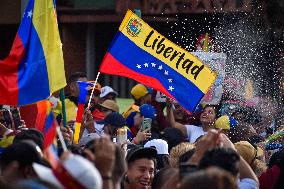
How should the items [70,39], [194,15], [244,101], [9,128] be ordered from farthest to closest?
[70,39]
[194,15]
[244,101]
[9,128]

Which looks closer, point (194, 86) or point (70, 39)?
point (194, 86)

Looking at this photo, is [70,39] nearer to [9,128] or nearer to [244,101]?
[244,101]

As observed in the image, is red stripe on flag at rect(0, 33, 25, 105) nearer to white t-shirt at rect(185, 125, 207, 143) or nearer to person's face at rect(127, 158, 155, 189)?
person's face at rect(127, 158, 155, 189)

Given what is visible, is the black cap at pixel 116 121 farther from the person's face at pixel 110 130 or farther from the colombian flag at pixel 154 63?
the colombian flag at pixel 154 63

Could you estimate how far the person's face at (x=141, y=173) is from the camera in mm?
7282

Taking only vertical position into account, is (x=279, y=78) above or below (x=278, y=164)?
below

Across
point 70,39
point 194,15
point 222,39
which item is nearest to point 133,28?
point 222,39

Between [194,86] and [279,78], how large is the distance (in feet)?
16.8

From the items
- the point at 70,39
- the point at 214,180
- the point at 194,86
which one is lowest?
the point at 70,39

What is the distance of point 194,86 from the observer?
1055cm

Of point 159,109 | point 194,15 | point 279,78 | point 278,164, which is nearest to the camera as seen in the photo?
point 278,164

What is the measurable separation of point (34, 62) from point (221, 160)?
4043 mm

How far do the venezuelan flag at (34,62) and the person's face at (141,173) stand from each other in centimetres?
192

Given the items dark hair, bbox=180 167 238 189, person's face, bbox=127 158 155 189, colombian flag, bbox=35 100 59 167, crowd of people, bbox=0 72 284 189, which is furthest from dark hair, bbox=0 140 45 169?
dark hair, bbox=180 167 238 189
